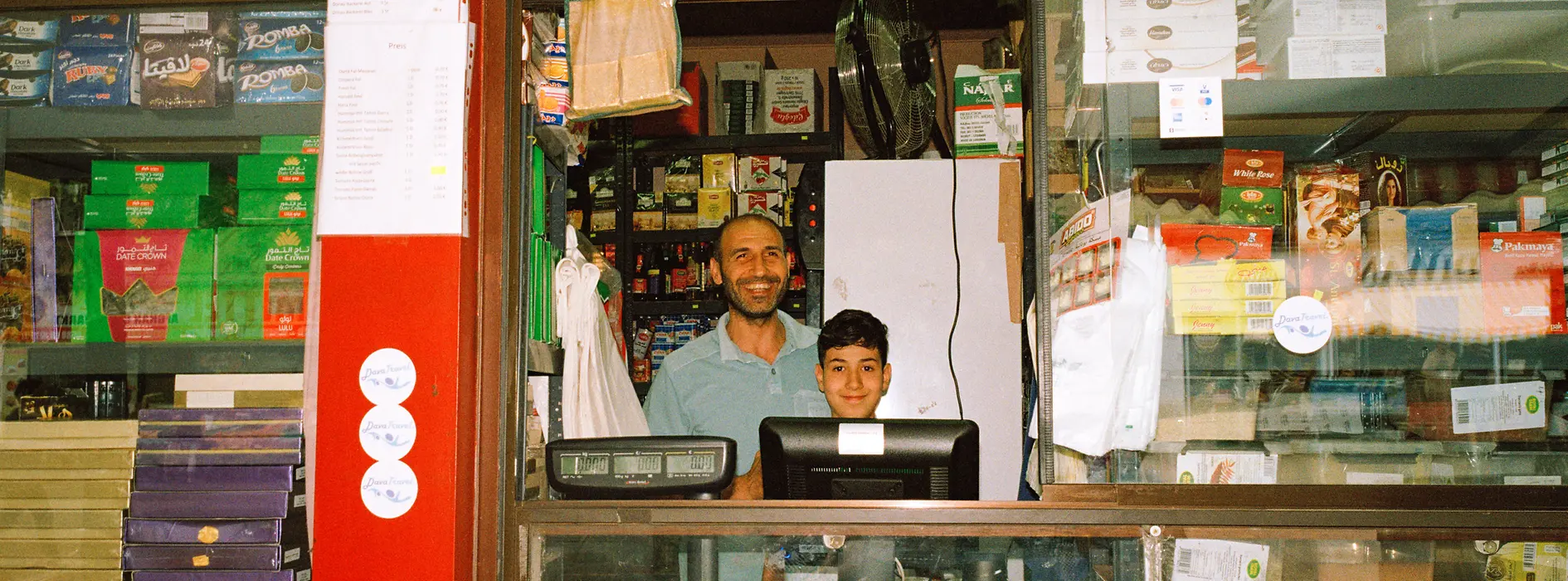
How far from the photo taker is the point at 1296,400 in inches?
60.5

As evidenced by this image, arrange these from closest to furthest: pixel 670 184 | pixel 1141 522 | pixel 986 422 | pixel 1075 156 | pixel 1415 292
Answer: pixel 1141 522 → pixel 1415 292 → pixel 1075 156 → pixel 986 422 → pixel 670 184

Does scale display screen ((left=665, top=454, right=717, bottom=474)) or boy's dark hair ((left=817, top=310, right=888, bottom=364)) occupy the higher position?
boy's dark hair ((left=817, top=310, right=888, bottom=364))

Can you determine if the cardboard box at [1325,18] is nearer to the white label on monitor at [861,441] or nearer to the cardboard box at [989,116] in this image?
the white label on monitor at [861,441]

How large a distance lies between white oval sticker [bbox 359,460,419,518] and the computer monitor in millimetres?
571

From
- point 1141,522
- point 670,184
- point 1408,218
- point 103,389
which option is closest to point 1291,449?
point 1141,522

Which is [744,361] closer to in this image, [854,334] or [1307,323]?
[854,334]

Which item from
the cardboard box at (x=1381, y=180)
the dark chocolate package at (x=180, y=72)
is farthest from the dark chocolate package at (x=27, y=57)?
the cardboard box at (x=1381, y=180)

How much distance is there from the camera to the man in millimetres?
2871

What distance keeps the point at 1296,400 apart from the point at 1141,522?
33cm

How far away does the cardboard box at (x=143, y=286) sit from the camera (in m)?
1.83

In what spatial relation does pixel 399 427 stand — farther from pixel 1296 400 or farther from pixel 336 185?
pixel 1296 400

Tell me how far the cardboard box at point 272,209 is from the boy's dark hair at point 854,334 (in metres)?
1.24

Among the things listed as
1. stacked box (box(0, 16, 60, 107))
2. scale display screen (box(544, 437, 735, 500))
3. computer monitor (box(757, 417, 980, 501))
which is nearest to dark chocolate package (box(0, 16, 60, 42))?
stacked box (box(0, 16, 60, 107))

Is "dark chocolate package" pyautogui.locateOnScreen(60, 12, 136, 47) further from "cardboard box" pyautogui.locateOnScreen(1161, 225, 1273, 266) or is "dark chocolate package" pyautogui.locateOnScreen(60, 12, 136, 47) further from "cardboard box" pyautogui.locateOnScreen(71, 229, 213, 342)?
"cardboard box" pyautogui.locateOnScreen(1161, 225, 1273, 266)
